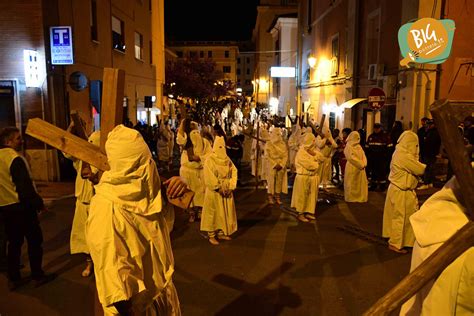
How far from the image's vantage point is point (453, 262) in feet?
7.13

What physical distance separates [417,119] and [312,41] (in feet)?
52.3

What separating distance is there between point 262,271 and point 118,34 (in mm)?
17558

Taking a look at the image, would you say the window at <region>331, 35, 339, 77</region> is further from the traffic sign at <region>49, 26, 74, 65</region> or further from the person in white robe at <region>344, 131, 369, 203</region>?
the traffic sign at <region>49, 26, 74, 65</region>

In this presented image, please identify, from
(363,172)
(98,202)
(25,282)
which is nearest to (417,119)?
(363,172)

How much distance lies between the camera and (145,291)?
3.09 m

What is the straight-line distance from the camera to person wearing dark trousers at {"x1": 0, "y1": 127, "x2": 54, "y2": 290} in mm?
6035

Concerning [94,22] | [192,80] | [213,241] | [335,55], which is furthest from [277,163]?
[192,80]

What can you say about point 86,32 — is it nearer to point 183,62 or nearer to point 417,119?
point 417,119

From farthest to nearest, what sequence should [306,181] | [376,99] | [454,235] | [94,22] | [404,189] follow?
1. [94,22]
2. [376,99]
3. [306,181]
4. [404,189]
5. [454,235]

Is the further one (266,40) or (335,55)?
(266,40)

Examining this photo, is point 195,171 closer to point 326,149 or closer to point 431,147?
point 326,149

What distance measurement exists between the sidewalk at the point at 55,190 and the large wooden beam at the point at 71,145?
29.8ft

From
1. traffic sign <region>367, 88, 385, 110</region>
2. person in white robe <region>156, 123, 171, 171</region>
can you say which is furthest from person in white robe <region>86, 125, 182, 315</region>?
person in white robe <region>156, 123, 171, 171</region>

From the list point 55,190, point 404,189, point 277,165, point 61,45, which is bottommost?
point 55,190
